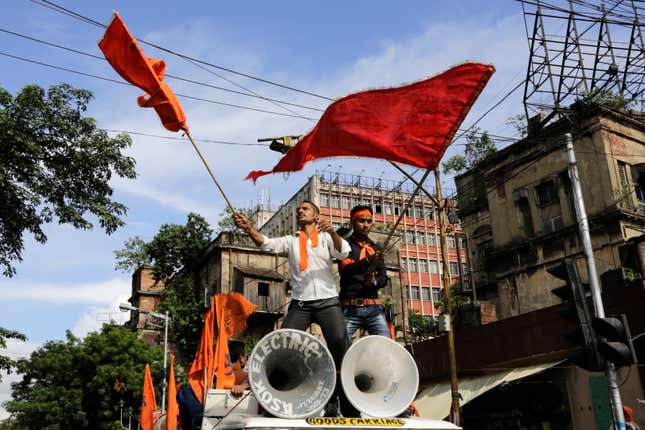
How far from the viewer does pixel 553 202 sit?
80.9 ft

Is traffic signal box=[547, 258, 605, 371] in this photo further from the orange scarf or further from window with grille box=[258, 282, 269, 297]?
window with grille box=[258, 282, 269, 297]

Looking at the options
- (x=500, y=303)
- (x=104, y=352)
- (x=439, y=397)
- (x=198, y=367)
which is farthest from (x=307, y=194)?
(x=198, y=367)

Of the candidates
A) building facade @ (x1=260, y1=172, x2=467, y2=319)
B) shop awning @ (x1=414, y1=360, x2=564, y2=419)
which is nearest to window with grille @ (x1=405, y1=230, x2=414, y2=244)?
building facade @ (x1=260, y1=172, x2=467, y2=319)

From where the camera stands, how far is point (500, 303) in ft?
86.0

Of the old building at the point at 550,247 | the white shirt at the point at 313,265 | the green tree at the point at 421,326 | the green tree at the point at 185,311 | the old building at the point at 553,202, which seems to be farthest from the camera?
the green tree at the point at 421,326

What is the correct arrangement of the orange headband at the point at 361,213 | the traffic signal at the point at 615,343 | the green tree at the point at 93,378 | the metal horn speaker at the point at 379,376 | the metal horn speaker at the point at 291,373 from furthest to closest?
the green tree at the point at 93,378 < the traffic signal at the point at 615,343 < the orange headband at the point at 361,213 < the metal horn speaker at the point at 379,376 < the metal horn speaker at the point at 291,373

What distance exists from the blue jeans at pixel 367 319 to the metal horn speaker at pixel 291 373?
4.30 feet

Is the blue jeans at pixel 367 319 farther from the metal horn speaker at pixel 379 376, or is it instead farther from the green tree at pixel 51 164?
the green tree at pixel 51 164

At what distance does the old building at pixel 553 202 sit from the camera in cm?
2261

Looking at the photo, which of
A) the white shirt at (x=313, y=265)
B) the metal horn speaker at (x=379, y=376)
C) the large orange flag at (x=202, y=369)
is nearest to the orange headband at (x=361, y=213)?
the white shirt at (x=313, y=265)

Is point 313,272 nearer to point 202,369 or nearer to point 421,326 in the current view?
point 202,369

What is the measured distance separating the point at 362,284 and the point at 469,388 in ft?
40.2

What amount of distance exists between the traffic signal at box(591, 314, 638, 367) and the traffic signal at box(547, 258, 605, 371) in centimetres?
23

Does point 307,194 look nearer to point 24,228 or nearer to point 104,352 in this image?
point 104,352
